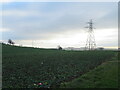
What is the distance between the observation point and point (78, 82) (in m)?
6.97

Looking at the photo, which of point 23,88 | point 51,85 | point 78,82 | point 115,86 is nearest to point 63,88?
point 51,85

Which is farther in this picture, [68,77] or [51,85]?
[68,77]

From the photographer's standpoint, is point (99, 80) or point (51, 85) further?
point (99, 80)

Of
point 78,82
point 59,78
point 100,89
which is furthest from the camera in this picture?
point 59,78

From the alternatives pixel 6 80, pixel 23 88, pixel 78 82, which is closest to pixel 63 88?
pixel 78 82

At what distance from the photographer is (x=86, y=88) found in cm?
627

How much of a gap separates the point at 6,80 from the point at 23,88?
1526mm

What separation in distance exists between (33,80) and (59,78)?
1.14 meters

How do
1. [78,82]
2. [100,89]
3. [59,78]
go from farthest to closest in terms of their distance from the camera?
1. [59,78]
2. [78,82]
3. [100,89]

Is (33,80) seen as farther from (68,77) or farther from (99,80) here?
(99,80)

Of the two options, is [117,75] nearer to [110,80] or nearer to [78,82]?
[110,80]

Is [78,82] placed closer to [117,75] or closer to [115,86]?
[115,86]

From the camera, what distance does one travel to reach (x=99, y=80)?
23.6 ft

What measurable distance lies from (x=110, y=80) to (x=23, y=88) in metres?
3.52
